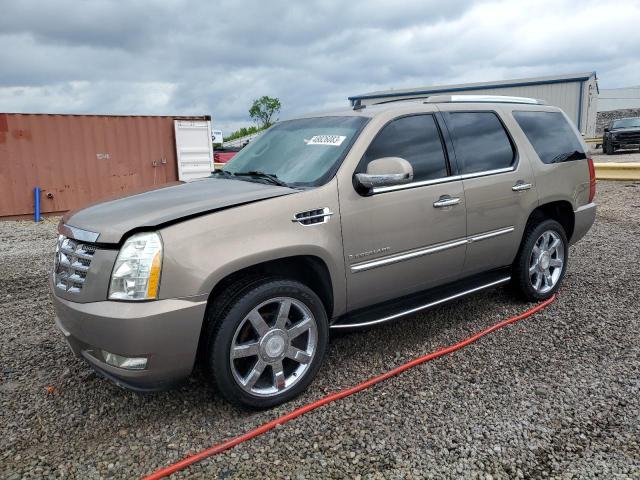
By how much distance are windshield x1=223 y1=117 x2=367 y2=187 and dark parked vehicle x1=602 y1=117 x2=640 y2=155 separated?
21977 mm

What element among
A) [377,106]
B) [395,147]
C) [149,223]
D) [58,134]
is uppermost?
[58,134]

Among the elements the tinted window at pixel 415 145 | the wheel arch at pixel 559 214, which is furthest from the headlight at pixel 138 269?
the wheel arch at pixel 559 214

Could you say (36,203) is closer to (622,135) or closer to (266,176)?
(266,176)

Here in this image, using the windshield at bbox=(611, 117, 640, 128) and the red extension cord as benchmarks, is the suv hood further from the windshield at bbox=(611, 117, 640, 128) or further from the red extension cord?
the windshield at bbox=(611, 117, 640, 128)

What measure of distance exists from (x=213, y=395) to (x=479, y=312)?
2.42 m

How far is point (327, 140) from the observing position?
3.40 metres

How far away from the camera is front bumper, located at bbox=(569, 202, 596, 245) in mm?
4688

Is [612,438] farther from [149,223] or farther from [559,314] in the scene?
[149,223]

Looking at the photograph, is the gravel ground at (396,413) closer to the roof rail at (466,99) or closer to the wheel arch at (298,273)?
the wheel arch at (298,273)

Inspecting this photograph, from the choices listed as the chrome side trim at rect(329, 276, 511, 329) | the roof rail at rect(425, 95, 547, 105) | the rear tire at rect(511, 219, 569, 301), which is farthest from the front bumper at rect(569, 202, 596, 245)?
the roof rail at rect(425, 95, 547, 105)

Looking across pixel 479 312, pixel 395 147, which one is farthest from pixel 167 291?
pixel 479 312

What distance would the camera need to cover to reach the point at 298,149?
3512 mm

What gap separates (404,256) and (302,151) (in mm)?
998

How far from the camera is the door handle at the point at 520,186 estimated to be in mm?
4047
